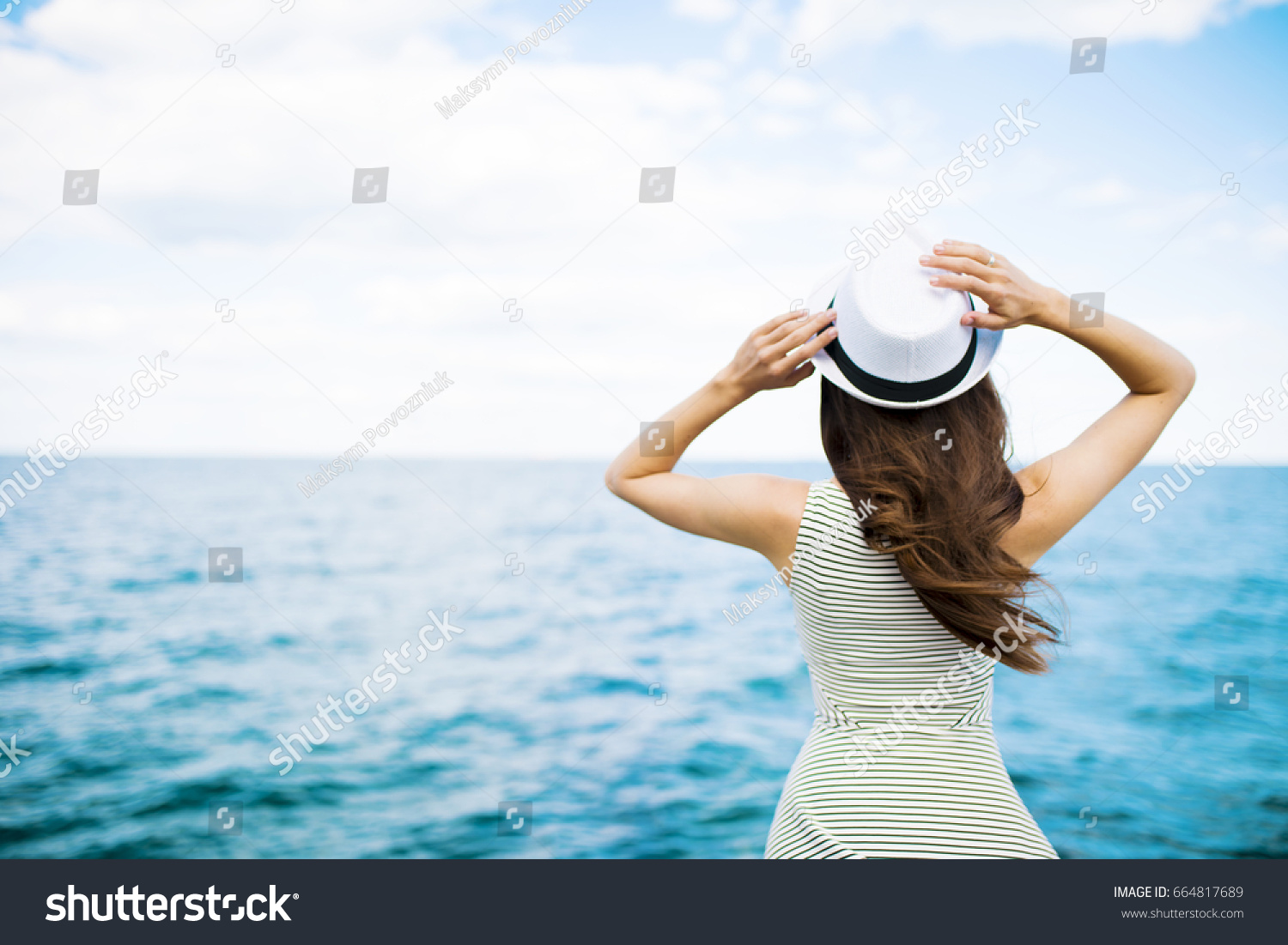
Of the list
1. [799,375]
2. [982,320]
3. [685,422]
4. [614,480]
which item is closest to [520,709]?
[614,480]

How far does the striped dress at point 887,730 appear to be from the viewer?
155 centimetres

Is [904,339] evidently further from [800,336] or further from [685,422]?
[685,422]

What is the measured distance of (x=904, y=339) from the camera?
1.46 m

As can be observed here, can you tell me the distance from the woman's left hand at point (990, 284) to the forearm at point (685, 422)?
42 centimetres

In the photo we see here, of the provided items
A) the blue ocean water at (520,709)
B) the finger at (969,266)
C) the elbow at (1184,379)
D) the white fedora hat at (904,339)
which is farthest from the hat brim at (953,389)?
the blue ocean water at (520,709)

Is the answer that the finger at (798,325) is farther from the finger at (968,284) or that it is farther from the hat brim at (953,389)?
the finger at (968,284)

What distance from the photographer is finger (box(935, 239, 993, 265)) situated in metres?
1.48

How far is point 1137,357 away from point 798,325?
674 mm

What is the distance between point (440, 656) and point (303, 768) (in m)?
5.47

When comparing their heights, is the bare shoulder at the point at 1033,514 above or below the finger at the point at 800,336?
below

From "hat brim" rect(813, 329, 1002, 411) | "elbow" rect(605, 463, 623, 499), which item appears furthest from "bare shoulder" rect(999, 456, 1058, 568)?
"elbow" rect(605, 463, 623, 499)

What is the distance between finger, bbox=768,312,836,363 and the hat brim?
0.04 meters
